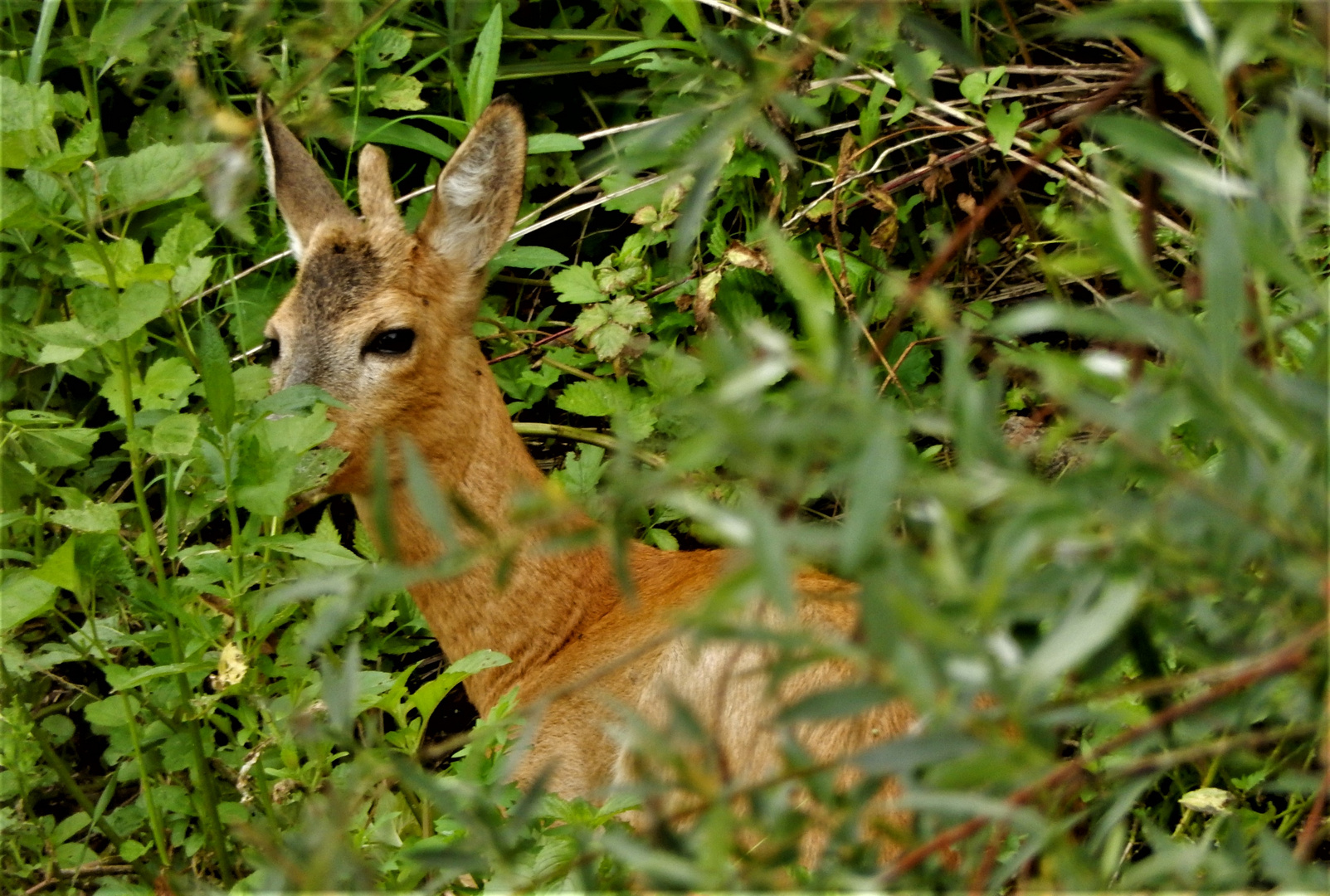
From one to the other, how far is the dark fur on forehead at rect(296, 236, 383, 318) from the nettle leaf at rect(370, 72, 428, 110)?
1.89 ft

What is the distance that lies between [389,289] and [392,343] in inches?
6.3

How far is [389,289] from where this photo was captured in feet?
12.5

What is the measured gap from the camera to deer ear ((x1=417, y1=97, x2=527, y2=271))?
389 centimetres

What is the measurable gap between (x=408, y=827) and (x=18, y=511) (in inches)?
38.5

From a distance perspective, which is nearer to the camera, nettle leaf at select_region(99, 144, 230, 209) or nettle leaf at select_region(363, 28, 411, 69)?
nettle leaf at select_region(99, 144, 230, 209)

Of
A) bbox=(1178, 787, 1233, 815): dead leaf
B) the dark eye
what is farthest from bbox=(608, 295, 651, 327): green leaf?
bbox=(1178, 787, 1233, 815): dead leaf

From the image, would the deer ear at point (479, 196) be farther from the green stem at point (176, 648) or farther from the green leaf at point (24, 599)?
the green leaf at point (24, 599)

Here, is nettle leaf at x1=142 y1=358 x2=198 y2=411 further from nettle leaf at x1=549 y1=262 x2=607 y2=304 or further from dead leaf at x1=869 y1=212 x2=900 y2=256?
dead leaf at x1=869 y1=212 x2=900 y2=256

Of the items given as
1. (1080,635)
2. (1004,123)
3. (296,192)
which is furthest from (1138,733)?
(296,192)

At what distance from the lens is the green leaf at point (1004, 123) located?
12.2 ft

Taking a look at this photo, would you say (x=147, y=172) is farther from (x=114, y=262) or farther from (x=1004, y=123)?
(x=1004, y=123)

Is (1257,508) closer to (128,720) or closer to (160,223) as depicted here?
(128,720)

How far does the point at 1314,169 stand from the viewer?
3.61 m

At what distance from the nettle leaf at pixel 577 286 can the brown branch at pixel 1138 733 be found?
9.72 feet
